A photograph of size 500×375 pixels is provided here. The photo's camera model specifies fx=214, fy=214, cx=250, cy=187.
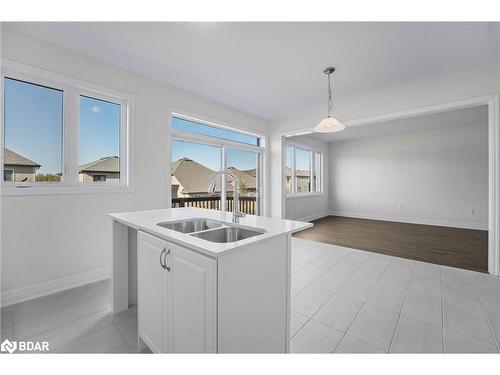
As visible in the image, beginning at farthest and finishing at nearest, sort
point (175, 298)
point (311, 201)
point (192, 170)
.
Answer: point (311, 201), point (192, 170), point (175, 298)

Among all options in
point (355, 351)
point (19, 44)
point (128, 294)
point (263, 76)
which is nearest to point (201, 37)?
point (263, 76)

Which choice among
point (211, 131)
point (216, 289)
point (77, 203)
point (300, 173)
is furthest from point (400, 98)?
point (77, 203)

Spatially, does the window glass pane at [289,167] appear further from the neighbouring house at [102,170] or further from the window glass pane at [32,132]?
the window glass pane at [32,132]

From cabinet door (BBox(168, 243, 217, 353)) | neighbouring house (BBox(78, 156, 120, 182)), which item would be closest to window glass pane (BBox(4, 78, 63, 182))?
neighbouring house (BBox(78, 156, 120, 182))

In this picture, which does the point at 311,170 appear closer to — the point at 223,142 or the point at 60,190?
the point at 223,142

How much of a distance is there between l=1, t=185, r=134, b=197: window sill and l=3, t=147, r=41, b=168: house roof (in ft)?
0.79

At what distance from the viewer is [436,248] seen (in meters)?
3.80

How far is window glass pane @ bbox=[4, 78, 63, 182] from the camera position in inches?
82.7

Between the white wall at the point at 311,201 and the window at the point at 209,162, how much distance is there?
124 cm

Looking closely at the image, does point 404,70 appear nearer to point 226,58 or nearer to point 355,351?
point 226,58

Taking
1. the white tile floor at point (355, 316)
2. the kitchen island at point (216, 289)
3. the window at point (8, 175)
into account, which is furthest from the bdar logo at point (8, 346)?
the window at point (8, 175)

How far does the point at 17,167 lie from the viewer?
2139 mm

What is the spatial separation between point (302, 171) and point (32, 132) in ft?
18.8
